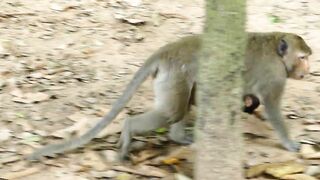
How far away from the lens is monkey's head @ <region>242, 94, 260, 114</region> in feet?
19.2

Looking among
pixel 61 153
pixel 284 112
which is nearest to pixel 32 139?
pixel 61 153

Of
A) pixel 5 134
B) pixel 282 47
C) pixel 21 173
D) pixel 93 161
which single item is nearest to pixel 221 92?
pixel 93 161

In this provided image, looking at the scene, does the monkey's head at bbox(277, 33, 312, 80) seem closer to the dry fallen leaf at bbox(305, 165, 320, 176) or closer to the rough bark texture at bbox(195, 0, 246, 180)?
the dry fallen leaf at bbox(305, 165, 320, 176)

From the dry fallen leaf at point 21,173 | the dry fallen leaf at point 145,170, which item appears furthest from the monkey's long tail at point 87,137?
the dry fallen leaf at point 145,170

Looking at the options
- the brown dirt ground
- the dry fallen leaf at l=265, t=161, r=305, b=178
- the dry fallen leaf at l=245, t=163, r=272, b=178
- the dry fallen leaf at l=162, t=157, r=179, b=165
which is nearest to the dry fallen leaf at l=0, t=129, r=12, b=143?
the brown dirt ground

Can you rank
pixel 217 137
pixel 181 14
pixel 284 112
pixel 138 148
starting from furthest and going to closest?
pixel 181 14
pixel 284 112
pixel 138 148
pixel 217 137

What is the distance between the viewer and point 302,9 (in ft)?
29.0

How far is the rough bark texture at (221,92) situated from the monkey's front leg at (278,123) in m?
1.18

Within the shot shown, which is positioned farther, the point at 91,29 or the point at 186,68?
the point at 91,29

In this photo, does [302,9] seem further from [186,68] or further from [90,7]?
[186,68]

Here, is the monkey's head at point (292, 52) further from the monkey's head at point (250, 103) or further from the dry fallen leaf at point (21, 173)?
the dry fallen leaf at point (21, 173)

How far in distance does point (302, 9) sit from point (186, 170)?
4.43m

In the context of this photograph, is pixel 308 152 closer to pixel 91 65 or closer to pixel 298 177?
pixel 298 177

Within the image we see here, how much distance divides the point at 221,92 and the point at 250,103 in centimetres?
198
